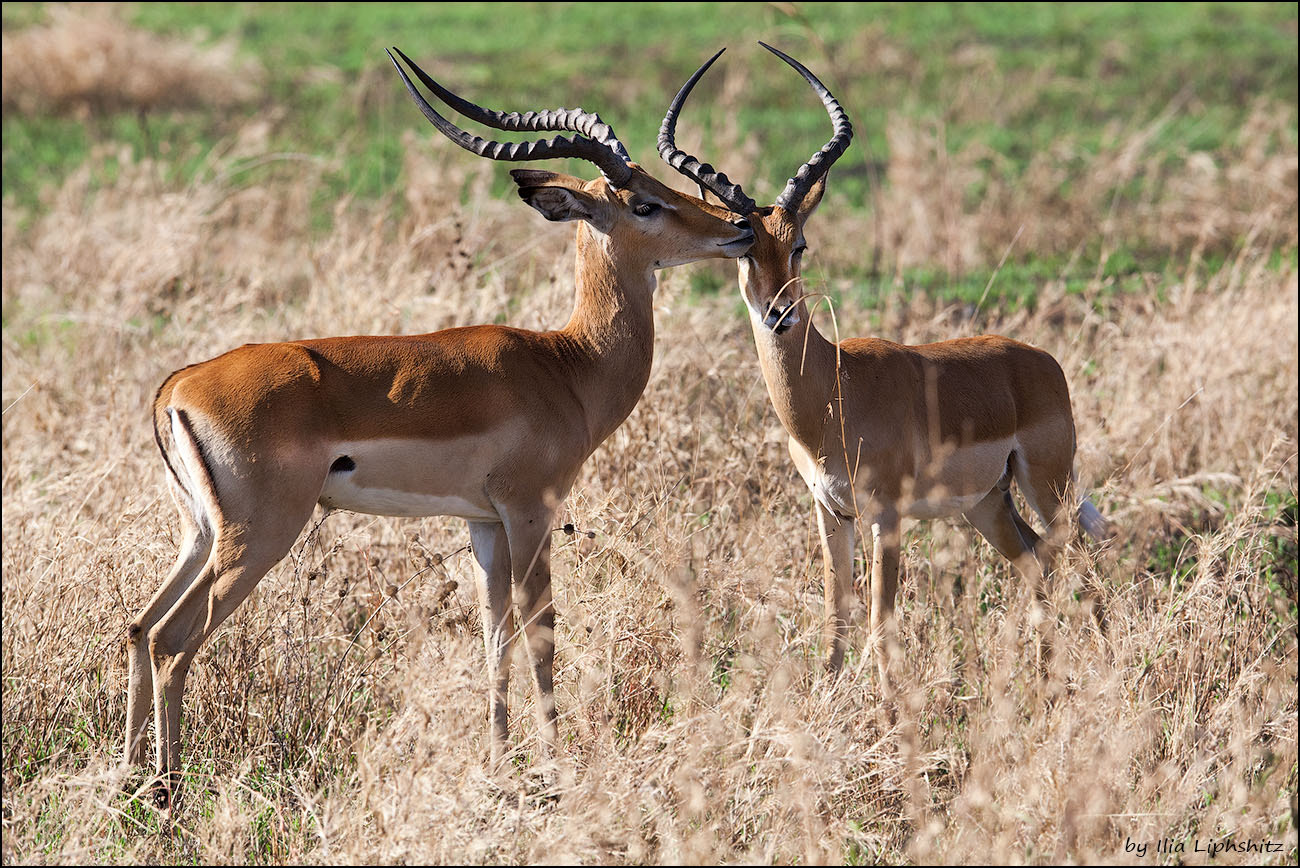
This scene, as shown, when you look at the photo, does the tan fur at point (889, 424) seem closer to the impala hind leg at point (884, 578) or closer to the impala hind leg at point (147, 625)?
the impala hind leg at point (884, 578)

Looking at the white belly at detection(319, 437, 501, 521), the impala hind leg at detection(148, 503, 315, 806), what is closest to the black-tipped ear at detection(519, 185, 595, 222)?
the white belly at detection(319, 437, 501, 521)

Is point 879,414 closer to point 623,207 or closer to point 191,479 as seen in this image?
point 623,207

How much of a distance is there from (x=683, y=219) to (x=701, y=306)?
3126mm

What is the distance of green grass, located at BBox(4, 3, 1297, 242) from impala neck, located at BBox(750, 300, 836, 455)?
586 cm

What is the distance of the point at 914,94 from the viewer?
15.7 meters

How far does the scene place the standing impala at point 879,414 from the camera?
15.2 feet

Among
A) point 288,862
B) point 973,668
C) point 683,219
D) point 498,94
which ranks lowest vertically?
point 288,862

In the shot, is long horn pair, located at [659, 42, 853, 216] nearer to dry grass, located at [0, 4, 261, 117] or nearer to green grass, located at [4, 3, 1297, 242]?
green grass, located at [4, 3, 1297, 242]

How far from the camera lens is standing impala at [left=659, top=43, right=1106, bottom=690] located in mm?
4629

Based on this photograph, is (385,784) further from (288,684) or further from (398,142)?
(398,142)

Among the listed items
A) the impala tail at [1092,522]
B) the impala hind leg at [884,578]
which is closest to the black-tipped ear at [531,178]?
the impala hind leg at [884,578]

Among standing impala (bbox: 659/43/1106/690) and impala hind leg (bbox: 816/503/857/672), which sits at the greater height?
standing impala (bbox: 659/43/1106/690)

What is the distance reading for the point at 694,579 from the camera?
15.3ft

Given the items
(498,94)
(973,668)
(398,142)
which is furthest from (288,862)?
(498,94)
